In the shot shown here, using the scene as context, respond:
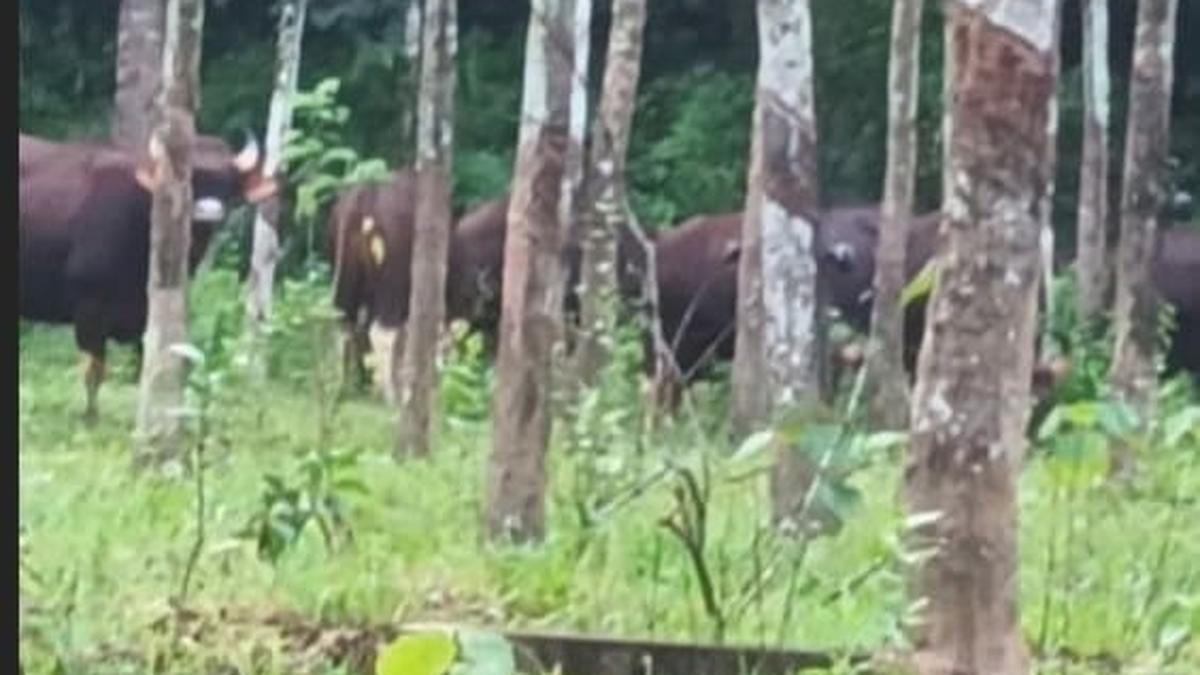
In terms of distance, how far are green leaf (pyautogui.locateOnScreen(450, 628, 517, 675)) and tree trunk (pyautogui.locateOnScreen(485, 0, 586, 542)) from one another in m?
3.53

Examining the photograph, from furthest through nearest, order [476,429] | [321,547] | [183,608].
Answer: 1. [476,429]
2. [321,547]
3. [183,608]

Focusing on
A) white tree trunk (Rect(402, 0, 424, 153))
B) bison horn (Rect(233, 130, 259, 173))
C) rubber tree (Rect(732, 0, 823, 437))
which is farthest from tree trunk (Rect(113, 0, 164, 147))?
rubber tree (Rect(732, 0, 823, 437))

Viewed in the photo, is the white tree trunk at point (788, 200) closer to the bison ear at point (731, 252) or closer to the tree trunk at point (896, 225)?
the tree trunk at point (896, 225)

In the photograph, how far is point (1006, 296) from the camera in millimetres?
4598

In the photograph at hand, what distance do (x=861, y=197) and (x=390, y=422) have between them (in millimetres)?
9140

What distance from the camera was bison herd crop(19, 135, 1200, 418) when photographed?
44.7ft

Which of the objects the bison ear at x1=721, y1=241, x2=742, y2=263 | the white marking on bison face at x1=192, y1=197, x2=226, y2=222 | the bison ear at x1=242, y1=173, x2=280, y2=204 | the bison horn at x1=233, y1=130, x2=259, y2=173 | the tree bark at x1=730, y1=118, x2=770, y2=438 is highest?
the bison horn at x1=233, y1=130, x2=259, y2=173

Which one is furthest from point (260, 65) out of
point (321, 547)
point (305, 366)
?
point (321, 547)

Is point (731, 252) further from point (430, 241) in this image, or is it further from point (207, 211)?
point (430, 241)

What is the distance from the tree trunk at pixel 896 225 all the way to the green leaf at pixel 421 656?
7.09m

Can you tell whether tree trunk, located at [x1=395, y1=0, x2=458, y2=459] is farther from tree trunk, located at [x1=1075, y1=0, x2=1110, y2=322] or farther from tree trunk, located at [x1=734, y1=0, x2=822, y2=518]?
tree trunk, located at [x1=1075, y1=0, x2=1110, y2=322]

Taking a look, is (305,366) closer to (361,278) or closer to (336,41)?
(361,278)

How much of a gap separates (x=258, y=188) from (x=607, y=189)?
3.05 m

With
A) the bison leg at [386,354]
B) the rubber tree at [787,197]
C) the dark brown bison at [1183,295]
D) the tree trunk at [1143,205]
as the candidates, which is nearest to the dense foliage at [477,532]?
the tree trunk at [1143,205]
